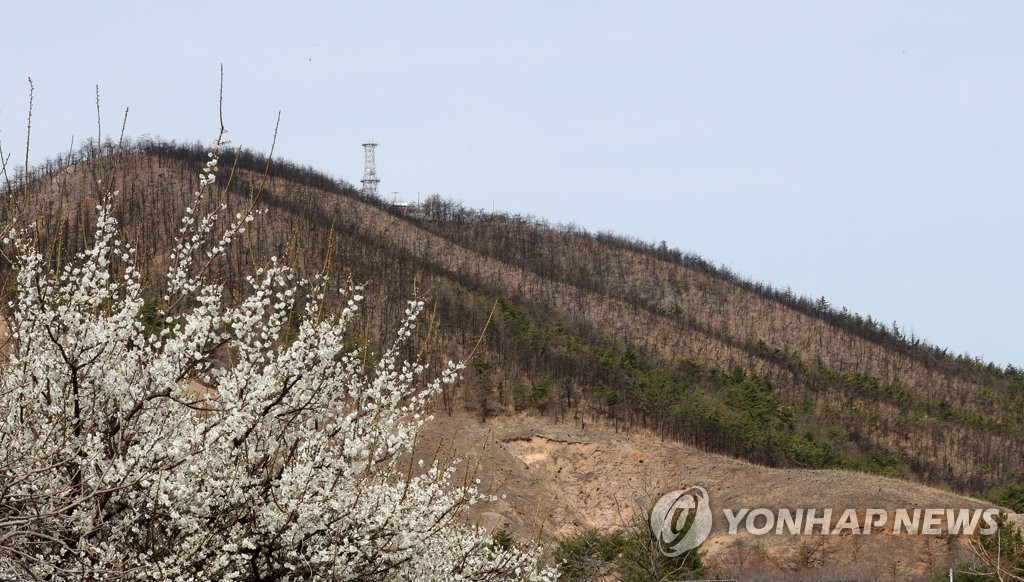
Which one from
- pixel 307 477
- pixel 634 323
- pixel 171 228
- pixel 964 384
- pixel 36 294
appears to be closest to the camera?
pixel 307 477

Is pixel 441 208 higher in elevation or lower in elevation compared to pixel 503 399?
higher

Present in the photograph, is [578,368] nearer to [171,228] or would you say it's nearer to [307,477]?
[171,228]

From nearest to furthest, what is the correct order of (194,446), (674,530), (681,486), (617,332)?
(194,446)
(674,530)
(681,486)
(617,332)

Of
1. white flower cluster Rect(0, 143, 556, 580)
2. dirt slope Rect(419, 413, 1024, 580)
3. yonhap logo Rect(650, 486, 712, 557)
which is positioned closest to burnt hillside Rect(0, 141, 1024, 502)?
dirt slope Rect(419, 413, 1024, 580)

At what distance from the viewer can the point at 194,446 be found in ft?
30.0

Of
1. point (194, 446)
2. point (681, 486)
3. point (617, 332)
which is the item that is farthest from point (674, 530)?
point (617, 332)

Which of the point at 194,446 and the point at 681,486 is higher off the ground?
the point at 194,446

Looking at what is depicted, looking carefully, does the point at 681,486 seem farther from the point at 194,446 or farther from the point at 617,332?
the point at 194,446

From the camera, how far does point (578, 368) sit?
216 feet

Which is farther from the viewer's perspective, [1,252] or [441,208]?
[441,208]

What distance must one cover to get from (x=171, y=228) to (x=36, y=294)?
5606cm

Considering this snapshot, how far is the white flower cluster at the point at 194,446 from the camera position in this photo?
8.63 m

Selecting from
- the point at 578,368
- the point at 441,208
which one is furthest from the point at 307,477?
the point at 441,208

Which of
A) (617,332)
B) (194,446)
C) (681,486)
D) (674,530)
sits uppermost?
(194,446)
